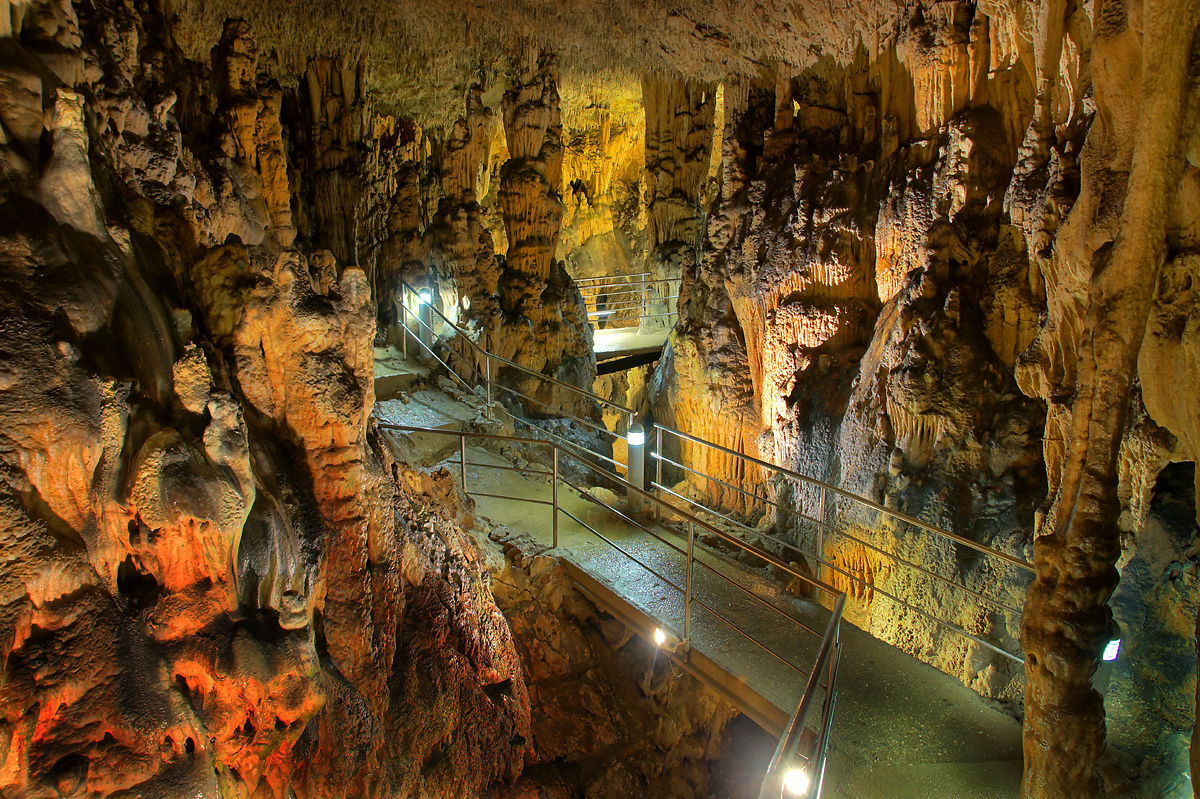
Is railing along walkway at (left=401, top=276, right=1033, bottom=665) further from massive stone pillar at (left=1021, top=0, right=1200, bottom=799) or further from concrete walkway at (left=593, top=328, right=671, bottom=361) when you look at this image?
concrete walkway at (left=593, top=328, right=671, bottom=361)

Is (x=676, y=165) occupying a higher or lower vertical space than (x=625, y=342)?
higher

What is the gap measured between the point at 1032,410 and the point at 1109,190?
308cm

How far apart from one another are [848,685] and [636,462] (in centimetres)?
244

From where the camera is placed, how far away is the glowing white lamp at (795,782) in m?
2.47

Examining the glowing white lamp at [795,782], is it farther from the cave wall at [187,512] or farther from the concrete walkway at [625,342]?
the concrete walkway at [625,342]

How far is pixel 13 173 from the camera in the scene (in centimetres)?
265

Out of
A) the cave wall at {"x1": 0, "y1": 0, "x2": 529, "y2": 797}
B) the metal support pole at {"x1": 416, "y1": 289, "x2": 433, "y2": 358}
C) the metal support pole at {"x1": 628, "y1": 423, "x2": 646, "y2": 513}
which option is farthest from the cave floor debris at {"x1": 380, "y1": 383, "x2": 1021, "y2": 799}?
the metal support pole at {"x1": 416, "y1": 289, "x2": 433, "y2": 358}

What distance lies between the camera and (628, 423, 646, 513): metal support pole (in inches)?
238

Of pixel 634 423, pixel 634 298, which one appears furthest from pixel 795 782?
pixel 634 298

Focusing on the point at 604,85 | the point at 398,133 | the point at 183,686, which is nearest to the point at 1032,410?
the point at 183,686

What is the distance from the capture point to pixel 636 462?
6191 mm

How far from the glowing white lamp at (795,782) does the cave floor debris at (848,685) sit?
1.23 metres

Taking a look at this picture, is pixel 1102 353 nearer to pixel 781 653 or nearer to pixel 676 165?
pixel 781 653

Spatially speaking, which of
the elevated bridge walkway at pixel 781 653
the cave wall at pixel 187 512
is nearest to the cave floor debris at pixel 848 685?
the elevated bridge walkway at pixel 781 653
